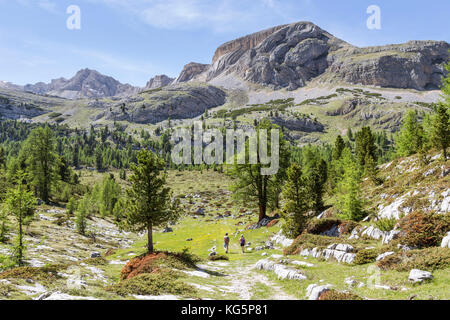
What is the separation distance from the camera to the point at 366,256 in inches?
695

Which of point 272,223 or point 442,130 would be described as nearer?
point 442,130

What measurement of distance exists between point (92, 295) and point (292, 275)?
11.8 m

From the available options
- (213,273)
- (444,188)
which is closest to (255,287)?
(213,273)

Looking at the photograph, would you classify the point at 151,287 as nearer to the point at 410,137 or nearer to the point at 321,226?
the point at 321,226

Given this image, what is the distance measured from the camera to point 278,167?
40688mm

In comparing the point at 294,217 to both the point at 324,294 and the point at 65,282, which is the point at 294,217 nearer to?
the point at 324,294

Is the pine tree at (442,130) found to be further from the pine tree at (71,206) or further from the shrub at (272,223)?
the pine tree at (71,206)

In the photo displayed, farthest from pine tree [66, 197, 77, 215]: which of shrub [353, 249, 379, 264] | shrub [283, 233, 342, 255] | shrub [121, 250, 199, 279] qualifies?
shrub [353, 249, 379, 264]

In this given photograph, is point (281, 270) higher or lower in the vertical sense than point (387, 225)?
lower

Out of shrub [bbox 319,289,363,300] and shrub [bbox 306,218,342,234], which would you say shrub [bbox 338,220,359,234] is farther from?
shrub [bbox 319,289,363,300]

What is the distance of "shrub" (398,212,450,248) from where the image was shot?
16938 mm

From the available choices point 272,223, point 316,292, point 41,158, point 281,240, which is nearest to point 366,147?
point 272,223

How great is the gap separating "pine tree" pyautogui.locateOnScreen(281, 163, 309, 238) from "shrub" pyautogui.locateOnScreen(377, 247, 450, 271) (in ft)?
42.5

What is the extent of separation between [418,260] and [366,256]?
367 centimetres
